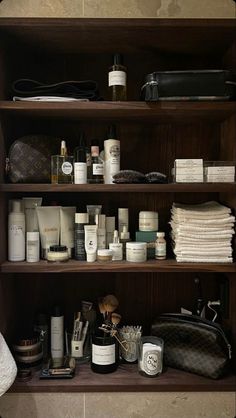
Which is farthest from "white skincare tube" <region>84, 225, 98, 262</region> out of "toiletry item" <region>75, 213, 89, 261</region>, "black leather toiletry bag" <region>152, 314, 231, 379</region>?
"black leather toiletry bag" <region>152, 314, 231, 379</region>

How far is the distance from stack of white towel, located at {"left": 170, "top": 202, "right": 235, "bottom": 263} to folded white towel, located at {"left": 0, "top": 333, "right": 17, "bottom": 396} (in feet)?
2.03

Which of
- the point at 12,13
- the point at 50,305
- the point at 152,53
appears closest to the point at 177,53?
the point at 152,53

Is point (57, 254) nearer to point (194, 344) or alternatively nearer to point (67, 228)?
point (67, 228)

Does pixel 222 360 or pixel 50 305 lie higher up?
pixel 50 305

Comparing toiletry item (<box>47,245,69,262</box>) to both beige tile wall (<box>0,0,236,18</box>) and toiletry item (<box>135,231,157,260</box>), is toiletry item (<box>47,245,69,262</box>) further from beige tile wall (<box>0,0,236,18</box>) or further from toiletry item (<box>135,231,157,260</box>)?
beige tile wall (<box>0,0,236,18</box>)

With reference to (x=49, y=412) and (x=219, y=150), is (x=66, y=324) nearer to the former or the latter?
(x=49, y=412)

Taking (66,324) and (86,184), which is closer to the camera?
(86,184)

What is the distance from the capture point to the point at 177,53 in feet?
4.30

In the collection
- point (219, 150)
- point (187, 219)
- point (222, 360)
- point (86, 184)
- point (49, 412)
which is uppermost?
point (219, 150)

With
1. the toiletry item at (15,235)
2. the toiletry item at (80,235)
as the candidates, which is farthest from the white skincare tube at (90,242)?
the toiletry item at (15,235)

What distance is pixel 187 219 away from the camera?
3.85ft

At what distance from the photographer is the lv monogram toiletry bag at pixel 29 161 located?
1.17 m

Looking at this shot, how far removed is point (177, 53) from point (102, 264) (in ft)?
2.74

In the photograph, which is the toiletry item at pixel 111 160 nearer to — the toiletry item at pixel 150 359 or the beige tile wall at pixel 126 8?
the beige tile wall at pixel 126 8
